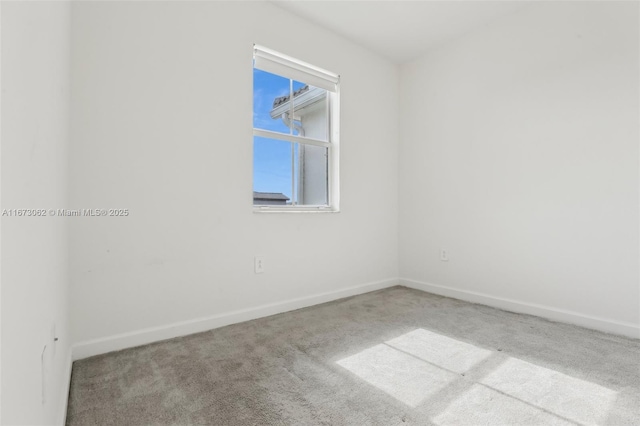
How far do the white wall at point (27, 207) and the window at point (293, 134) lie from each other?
4.79 feet

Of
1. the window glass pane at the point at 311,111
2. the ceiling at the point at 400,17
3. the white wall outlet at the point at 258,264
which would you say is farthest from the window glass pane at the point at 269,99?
the white wall outlet at the point at 258,264

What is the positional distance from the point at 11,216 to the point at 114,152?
1364mm

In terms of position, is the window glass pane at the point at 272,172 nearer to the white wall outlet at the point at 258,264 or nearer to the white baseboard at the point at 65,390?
the white wall outlet at the point at 258,264

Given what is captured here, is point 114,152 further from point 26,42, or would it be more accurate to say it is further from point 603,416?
point 603,416

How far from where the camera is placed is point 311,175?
9.14 ft

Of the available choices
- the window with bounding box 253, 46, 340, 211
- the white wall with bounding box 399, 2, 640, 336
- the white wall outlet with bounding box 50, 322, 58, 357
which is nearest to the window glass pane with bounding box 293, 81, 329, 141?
the window with bounding box 253, 46, 340, 211

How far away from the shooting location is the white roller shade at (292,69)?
2352mm

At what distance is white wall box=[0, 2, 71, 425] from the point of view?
53 centimetres

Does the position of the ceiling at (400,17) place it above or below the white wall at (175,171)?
above

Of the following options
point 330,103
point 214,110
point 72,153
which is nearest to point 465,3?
point 330,103

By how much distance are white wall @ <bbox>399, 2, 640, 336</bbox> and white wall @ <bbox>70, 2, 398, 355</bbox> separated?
45.9 inches

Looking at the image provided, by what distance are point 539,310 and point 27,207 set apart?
9.61 feet

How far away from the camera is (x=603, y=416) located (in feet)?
3.80

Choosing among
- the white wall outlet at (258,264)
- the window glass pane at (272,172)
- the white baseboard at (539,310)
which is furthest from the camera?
the window glass pane at (272,172)
